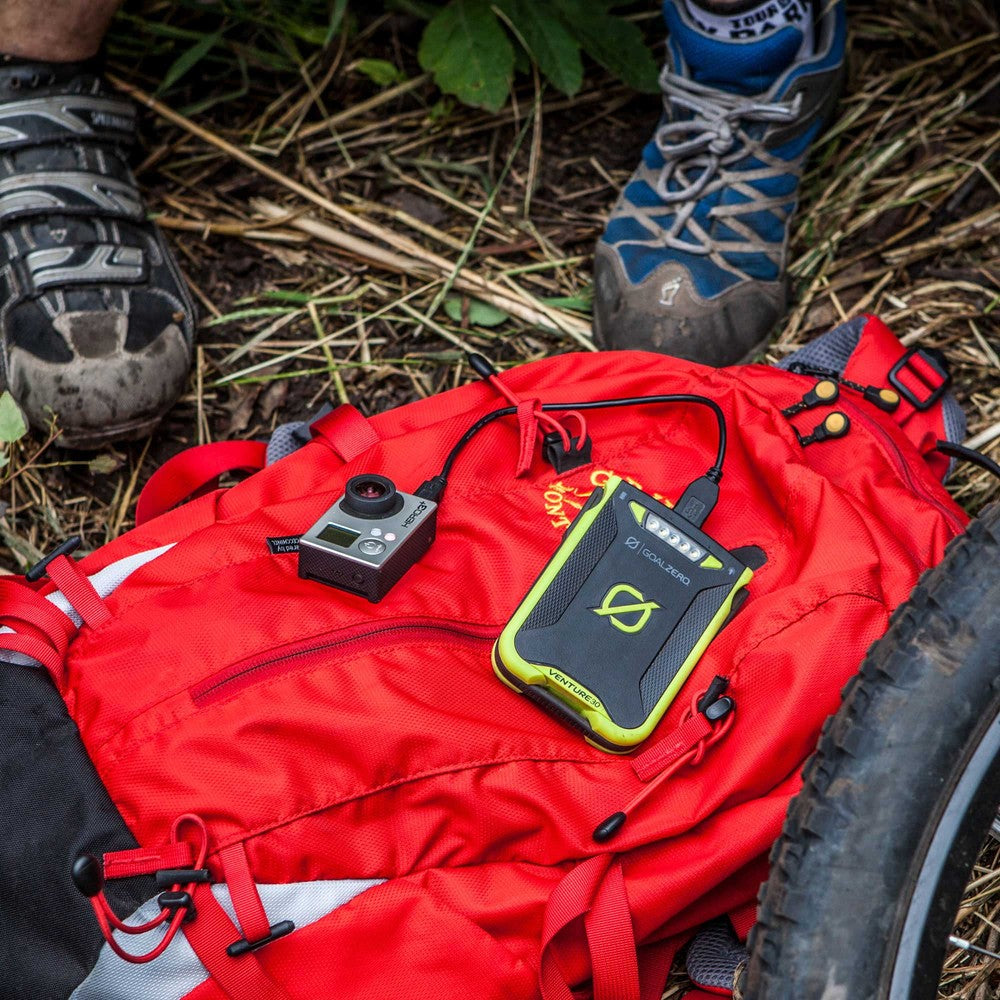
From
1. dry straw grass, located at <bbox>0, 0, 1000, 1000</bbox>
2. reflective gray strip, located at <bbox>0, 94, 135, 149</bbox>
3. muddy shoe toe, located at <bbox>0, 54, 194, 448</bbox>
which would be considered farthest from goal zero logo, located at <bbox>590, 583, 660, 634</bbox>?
reflective gray strip, located at <bbox>0, 94, 135, 149</bbox>

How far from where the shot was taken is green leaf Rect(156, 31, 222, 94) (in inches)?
74.1

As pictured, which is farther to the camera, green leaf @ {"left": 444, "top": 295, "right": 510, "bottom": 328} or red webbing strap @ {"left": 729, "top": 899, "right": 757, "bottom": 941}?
green leaf @ {"left": 444, "top": 295, "right": 510, "bottom": 328}

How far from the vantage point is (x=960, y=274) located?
177 centimetres

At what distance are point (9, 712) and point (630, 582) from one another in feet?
2.21

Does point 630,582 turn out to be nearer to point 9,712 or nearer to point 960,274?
point 9,712

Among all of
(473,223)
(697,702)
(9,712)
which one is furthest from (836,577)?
(473,223)

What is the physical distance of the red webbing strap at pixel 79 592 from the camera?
1.19m

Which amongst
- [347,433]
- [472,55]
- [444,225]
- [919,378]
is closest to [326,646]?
[347,433]

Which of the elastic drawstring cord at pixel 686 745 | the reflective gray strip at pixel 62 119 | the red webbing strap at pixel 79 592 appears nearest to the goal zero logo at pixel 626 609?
the elastic drawstring cord at pixel 686 745

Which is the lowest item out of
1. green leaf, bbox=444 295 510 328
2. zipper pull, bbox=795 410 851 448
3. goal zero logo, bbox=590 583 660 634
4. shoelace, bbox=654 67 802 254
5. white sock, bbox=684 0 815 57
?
green leaf, bbox=444 295 510 328

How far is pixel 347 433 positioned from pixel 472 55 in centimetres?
79

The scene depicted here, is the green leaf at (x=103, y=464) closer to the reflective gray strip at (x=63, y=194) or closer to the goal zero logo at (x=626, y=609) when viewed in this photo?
the reflective gray strip at (x=63, y=194)

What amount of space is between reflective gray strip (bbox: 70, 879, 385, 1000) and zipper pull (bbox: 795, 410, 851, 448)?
0.81 meters

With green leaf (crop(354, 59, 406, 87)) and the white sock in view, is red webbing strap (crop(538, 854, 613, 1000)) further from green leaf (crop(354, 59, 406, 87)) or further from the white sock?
green leaf (crop(354, 59, 406, 87))
